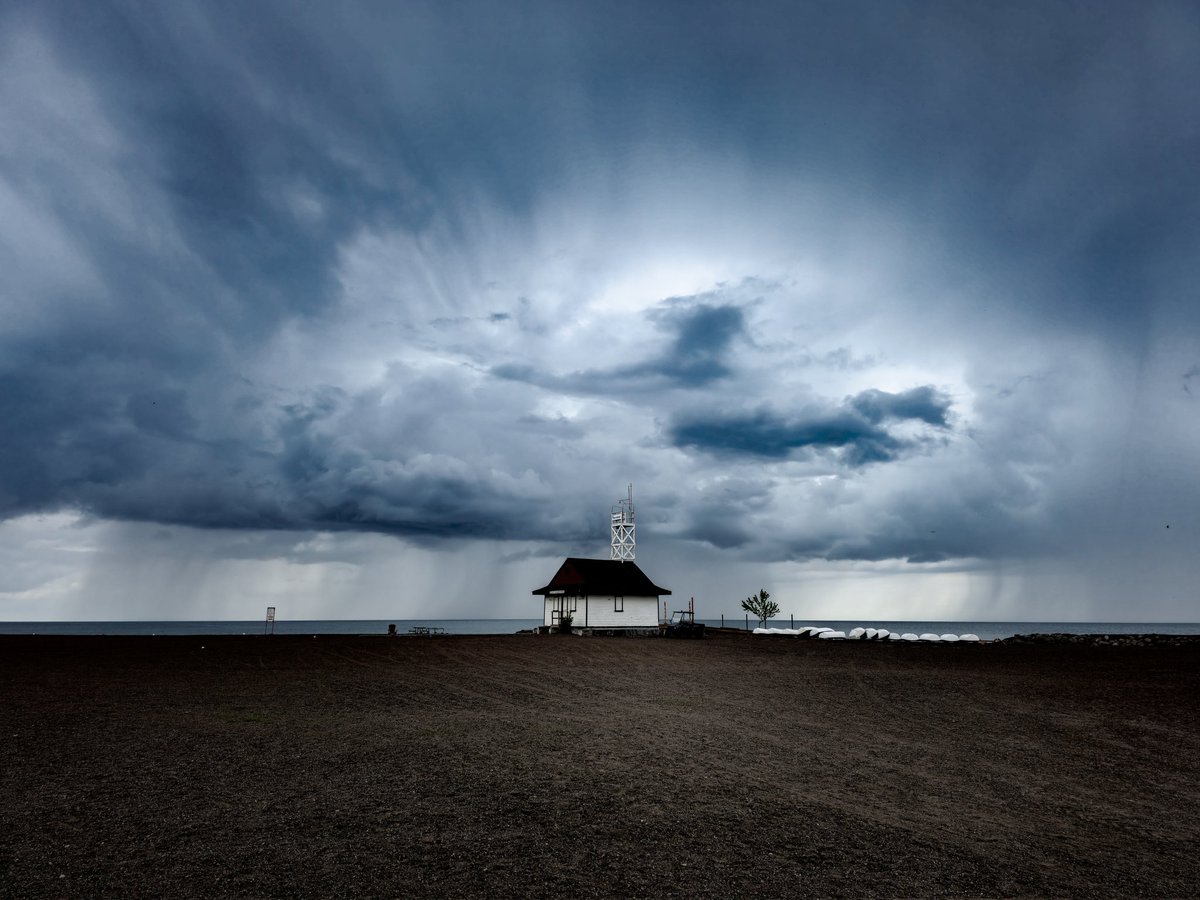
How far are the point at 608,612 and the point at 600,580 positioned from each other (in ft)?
8.43

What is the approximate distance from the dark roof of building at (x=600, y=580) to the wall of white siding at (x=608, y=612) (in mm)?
594

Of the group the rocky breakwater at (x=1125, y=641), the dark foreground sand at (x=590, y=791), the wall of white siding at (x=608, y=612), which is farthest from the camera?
the wall of white siding at (x=608, y=612)

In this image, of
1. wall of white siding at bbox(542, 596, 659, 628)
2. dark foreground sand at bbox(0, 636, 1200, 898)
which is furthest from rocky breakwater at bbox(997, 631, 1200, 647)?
dark foreground sand at bbox(0, 636, 1200, 898)

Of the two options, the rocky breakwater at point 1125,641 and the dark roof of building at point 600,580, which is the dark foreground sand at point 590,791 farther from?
the rocky breakwater at point 1125,641

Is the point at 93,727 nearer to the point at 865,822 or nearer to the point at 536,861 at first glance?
the point at 536,861

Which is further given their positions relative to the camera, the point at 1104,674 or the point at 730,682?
the point at 1104,674

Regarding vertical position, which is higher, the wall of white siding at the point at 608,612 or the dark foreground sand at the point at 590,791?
the wall of white siding at the point at 608,612

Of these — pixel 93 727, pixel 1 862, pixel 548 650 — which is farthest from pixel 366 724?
pixel 548 650

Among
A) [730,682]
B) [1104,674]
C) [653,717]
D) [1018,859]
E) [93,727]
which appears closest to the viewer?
[1018,859]

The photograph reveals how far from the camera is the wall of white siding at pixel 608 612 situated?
58.2 meters

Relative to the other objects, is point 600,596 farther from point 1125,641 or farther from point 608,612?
point 1125,641

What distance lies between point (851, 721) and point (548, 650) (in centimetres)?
2308

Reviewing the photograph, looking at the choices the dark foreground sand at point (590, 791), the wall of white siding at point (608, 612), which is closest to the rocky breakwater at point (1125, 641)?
the wall of white siding at point (608, 612)

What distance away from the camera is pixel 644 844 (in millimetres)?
8219
